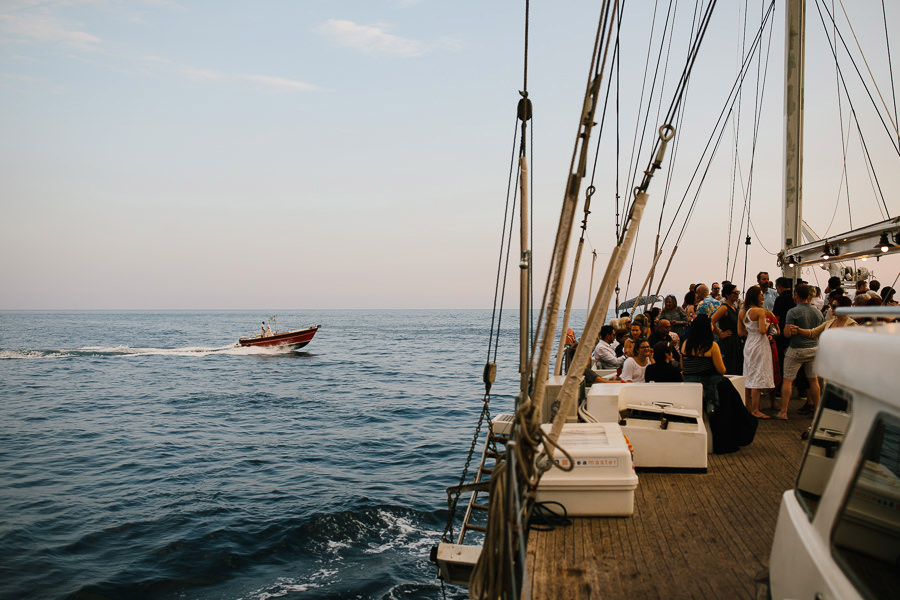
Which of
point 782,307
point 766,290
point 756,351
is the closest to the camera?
point 756,351

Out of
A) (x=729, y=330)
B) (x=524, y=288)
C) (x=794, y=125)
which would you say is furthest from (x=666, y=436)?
(x=794, y=125)

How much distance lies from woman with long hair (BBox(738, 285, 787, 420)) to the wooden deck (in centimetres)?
217

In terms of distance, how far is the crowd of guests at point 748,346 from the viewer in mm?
6941

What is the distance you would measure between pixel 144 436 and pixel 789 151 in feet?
65.1

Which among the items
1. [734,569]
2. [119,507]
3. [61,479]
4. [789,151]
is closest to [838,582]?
[734,569]

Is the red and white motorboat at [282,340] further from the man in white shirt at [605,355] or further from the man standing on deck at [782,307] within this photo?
the man standing on deck at [782,307]

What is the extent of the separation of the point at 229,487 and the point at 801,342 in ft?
38.6

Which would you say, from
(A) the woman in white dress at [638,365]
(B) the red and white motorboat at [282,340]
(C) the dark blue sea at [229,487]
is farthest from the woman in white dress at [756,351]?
(B) the red and white motorboat at [282,340]

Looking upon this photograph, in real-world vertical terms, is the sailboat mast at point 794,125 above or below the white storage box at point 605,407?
above

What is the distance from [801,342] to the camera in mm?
7773

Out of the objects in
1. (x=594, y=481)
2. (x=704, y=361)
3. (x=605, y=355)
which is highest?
(x=704, y=361)

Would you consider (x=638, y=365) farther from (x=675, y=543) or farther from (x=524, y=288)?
(x=524, y=288)

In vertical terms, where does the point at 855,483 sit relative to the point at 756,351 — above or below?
below

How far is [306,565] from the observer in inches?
368
